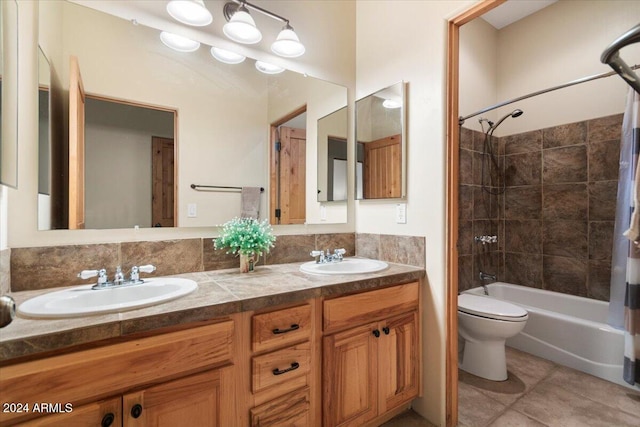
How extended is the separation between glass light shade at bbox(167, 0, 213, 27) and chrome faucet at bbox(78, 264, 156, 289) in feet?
4.08

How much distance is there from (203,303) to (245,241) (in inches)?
19.9

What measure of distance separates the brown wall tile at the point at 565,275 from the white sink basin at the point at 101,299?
3.01 meters

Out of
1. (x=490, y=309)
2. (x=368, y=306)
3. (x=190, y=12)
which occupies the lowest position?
(x=490, y=309)

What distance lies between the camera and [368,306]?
139 cm

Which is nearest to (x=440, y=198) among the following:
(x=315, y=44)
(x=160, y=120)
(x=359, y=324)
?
(x=359, y=324)

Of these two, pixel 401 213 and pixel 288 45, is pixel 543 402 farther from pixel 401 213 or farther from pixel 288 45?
pixel 288 45

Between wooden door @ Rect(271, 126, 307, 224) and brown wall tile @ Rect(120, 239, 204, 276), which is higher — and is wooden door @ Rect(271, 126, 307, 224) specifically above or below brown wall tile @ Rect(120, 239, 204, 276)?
above

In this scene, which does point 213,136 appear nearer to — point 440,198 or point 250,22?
point 250,22

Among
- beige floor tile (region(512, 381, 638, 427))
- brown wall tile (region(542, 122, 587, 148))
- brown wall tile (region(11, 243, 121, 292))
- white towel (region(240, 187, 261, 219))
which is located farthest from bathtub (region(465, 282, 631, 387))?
brown wall tile (region(11, 243, 121, 292))

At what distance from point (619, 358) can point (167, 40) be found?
3.37 metres

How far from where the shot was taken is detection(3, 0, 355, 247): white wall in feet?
3.72

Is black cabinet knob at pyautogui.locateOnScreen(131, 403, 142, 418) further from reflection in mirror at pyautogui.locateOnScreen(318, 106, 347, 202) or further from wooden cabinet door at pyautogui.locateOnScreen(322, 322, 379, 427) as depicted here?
reflection in mirror at pyautogui.locateOnScreen(318, 106, 347, 202)

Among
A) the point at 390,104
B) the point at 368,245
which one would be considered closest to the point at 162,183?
the point at 368,245

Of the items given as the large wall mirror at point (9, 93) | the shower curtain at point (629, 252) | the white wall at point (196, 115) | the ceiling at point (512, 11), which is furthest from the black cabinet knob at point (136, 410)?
the ceiling at point (512, 11)
